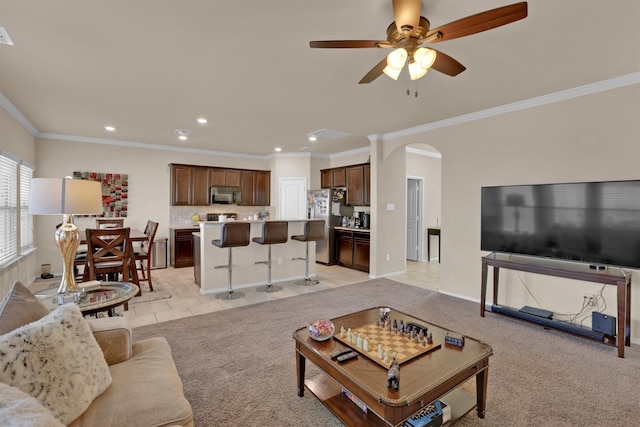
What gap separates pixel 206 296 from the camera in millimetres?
4473

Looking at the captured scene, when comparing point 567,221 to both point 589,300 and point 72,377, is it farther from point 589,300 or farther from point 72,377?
point 72,377

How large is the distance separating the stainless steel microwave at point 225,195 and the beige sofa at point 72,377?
5.60 metres

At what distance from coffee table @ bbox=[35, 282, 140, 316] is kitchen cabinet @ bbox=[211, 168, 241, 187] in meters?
4.71

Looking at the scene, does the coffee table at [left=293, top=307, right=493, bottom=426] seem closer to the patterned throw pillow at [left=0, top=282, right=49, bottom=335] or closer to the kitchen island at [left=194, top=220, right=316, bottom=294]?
the patterned throw pillow at [left=0, top=282, right=49, bottom=335]

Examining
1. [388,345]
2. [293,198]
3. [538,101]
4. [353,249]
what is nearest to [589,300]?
[538,101]

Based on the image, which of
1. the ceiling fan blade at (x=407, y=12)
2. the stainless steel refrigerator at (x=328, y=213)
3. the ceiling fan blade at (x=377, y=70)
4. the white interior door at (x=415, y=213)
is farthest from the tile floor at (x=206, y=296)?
the ceiling fan blade at (x=407, y=12)

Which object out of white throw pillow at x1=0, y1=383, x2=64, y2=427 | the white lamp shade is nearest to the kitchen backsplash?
the white lamp shade

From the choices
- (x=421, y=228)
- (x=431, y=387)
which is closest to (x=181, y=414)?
(x=431, y=387)

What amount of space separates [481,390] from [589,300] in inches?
92.7

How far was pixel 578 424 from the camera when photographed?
75.5 inches

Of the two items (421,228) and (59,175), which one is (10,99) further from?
(421,228)

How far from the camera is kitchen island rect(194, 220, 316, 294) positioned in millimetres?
4590

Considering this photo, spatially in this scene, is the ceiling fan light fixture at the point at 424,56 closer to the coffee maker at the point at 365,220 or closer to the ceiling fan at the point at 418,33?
the ceiling fan at the point at 418,33

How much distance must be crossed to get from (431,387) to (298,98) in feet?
10.6
